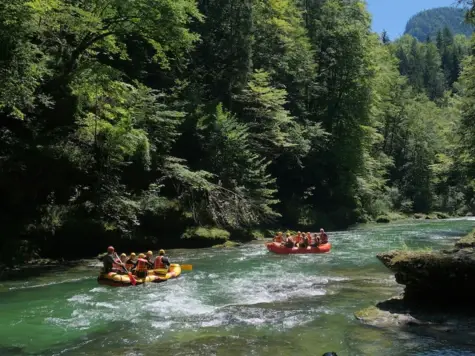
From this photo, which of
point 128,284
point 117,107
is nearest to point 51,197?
point 117,107

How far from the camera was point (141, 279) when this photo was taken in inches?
575

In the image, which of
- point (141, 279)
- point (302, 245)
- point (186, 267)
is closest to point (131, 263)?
point (141, 279)

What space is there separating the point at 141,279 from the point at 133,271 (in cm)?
43

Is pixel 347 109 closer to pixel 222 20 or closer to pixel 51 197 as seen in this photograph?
pixel 222 20

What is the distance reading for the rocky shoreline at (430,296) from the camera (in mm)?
8898

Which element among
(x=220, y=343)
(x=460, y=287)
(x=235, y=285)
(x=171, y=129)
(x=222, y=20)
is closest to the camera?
(x=220, y=343)

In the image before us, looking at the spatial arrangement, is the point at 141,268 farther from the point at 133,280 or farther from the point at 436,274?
the point at 436,274

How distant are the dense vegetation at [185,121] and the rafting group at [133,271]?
15.2ft

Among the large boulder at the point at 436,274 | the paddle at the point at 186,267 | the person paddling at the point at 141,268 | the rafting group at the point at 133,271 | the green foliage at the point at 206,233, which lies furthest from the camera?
the green foliage at the point at 206,233

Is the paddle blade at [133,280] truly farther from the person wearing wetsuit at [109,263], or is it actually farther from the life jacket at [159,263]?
the life jacket at [159,263]

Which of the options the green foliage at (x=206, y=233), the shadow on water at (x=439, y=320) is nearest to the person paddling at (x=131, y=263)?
the green foliage at (x=206, y=233)

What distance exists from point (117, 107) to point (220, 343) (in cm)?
1325

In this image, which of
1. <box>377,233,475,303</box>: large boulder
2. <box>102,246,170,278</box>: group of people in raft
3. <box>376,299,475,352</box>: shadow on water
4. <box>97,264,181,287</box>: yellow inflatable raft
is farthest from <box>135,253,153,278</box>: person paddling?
<box>377,233,475,303</box>: large boulder

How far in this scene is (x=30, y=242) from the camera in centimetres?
1795
